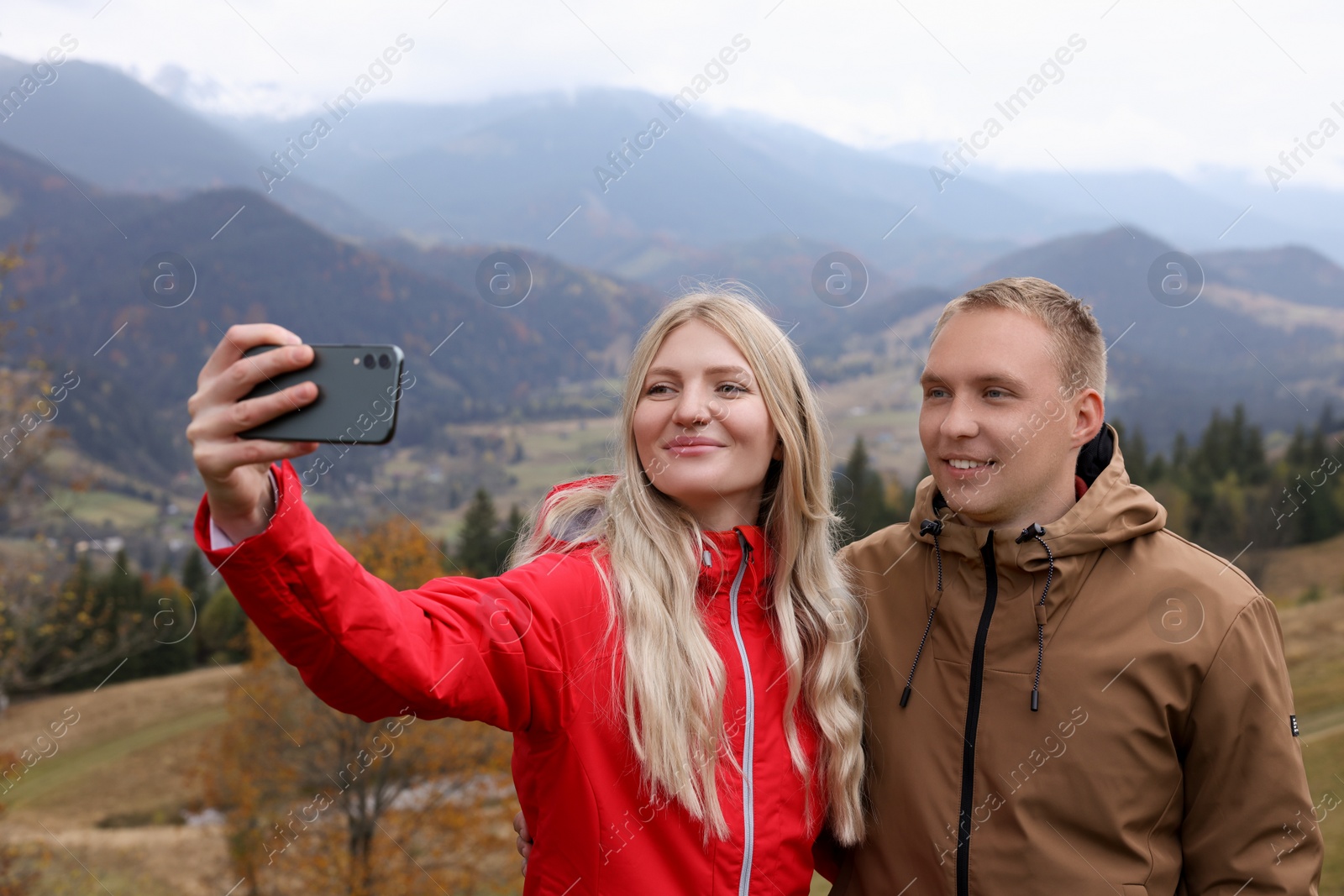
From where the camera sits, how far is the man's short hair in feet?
10.9

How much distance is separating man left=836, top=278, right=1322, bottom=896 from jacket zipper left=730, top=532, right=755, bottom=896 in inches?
28.1

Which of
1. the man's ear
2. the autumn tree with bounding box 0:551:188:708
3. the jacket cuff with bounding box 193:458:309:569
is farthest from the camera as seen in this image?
the autumn tree with bounding box 0:551:188:708

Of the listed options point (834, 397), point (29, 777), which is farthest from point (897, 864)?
point (834, 397)

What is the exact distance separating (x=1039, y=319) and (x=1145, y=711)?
56.5 inches

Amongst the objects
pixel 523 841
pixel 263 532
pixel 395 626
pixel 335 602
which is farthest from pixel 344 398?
pixel 523 841

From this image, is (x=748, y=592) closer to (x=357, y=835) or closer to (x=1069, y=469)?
(x=1069, y=469)

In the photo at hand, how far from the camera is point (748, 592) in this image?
317 centimetres

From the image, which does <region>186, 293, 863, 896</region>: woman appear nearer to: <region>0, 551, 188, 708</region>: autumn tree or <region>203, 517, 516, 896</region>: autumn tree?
<region>0, 551, 188, 708</region>: autumn tree

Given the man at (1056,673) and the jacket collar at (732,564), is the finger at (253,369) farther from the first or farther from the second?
the man at (1056,673)

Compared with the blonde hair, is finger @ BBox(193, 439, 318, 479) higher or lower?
higher

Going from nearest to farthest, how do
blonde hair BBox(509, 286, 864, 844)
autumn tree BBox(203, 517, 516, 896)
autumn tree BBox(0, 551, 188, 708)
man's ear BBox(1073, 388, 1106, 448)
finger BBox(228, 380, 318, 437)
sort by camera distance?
finger BBox(228, 380, 318, 437), blonde hair BBox(509, 286, 864, 844), man's ear BBox(1073, 388, 1106, 448), autumn tree BBox(0, 551, 188, 708), autumn tree BBox(203, 517, 516, 896)

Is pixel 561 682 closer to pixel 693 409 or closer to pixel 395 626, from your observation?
pixel 395 626

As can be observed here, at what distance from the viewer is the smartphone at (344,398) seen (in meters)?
1.73

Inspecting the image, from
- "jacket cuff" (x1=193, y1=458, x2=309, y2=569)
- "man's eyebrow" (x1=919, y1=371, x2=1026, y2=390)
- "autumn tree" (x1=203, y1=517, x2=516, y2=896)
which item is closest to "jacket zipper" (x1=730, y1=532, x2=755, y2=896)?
"man's eyebrow" (x1=919, y1=371, x2=1026, y2=390)
